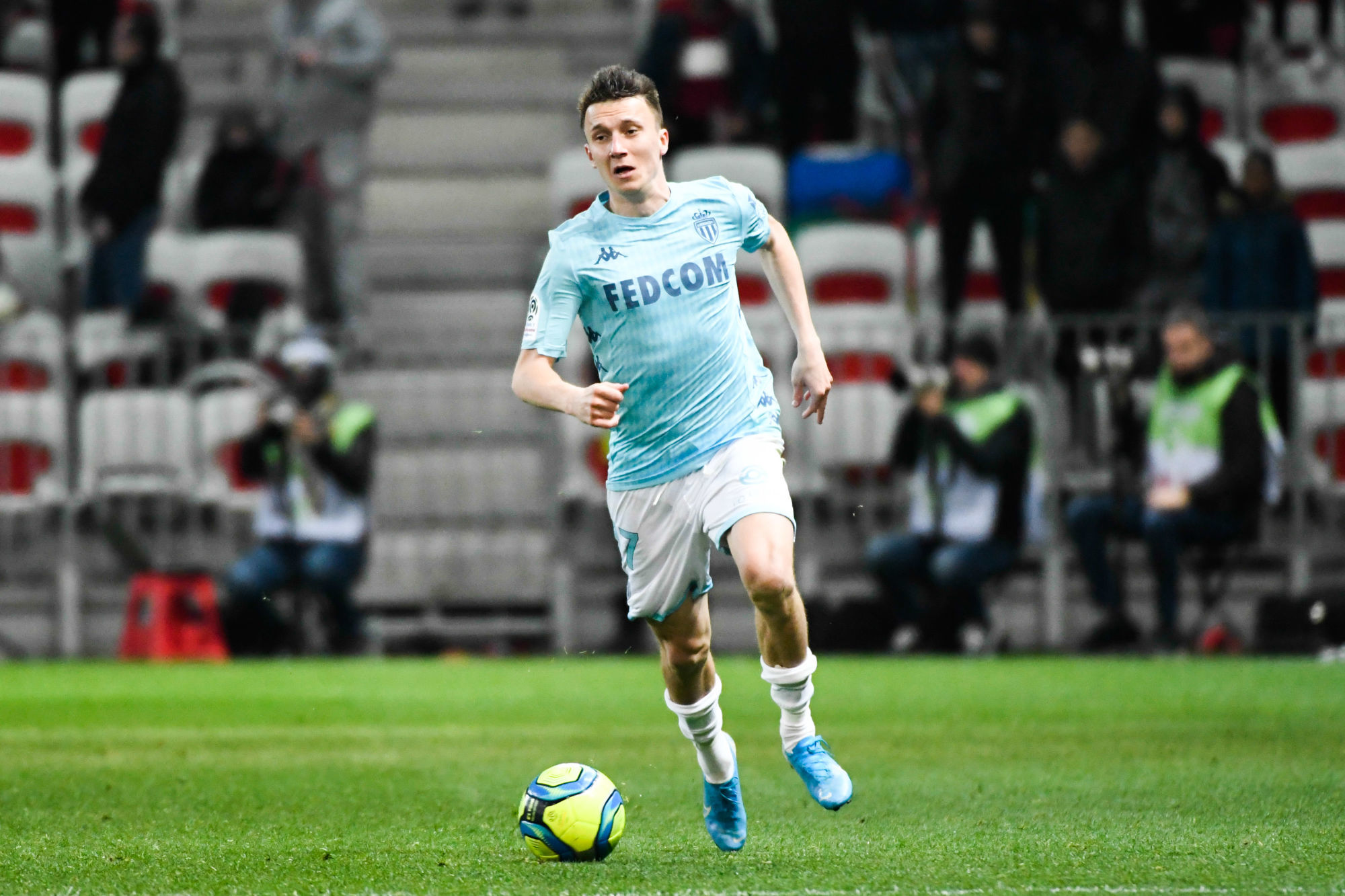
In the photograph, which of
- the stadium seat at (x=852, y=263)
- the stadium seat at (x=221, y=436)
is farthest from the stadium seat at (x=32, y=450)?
the stadium seat at (x=852, y=263)

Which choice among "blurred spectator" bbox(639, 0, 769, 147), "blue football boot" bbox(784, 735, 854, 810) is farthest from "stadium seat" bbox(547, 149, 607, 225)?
"blue football boot" bbox(784, 735, 854, 810)

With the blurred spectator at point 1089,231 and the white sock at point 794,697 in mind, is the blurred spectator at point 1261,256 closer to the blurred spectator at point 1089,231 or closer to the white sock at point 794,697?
the blurred spectator at point 1089,231

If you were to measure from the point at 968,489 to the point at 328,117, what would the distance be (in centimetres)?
612

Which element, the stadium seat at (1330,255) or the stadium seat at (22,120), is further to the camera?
the stadium seat at (22,120)

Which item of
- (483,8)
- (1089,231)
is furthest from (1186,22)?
(483,8)

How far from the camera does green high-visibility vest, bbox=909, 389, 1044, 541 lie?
12.8 metres

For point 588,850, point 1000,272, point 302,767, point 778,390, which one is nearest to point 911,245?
point 1000,272

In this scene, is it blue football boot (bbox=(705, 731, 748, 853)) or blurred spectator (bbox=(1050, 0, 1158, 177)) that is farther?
blurred spectator (bbox=(1050, 0, 1158, 177))

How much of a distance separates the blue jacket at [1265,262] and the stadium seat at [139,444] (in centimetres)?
722

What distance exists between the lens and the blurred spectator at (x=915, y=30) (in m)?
15.9

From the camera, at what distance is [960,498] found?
42.3 feet

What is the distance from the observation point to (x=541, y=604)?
14.2m

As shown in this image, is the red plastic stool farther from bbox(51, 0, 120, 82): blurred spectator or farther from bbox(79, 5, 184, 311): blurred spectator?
bbox(51, 0, 120, 82): blurred spectator

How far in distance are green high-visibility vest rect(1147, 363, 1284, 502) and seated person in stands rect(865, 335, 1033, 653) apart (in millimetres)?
802
